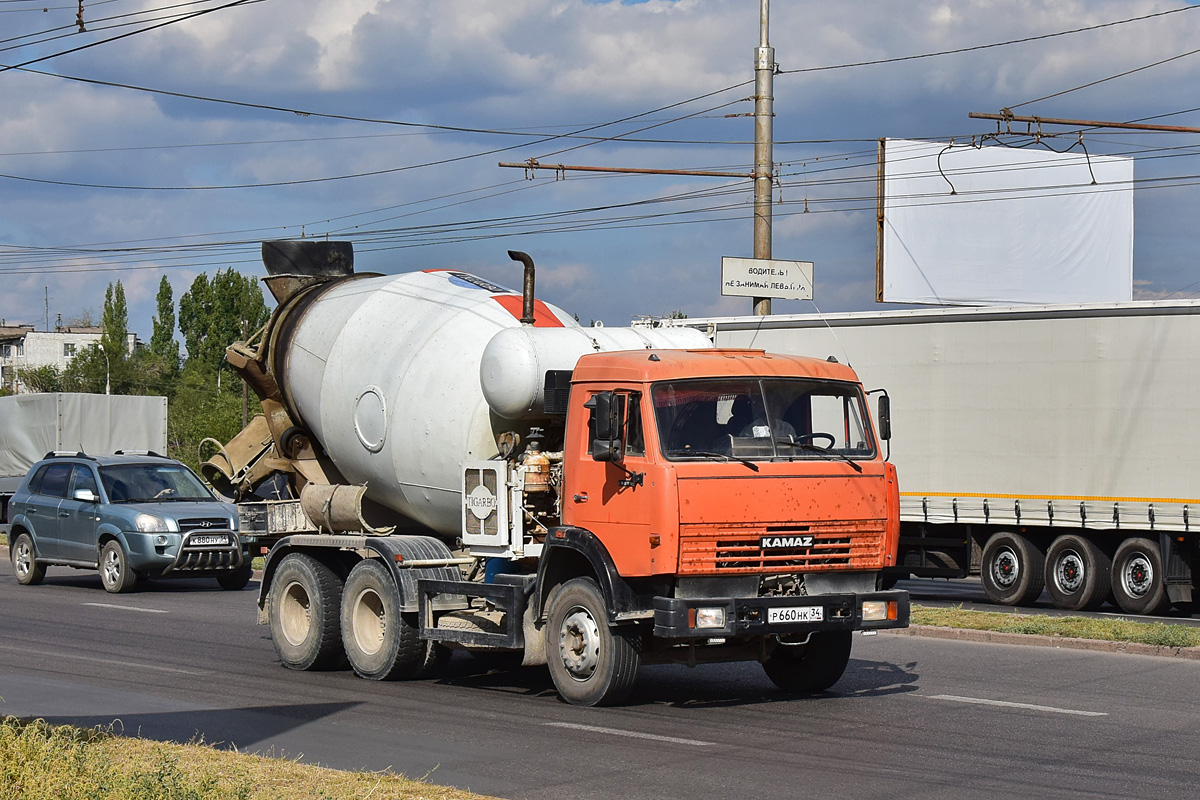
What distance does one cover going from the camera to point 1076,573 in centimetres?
2006

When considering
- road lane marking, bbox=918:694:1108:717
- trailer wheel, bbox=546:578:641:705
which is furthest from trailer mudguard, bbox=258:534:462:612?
road lane marking, bbox=918:694:1108:717

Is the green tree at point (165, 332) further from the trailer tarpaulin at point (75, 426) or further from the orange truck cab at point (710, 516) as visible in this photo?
the orange truck cab at point (710, 516)

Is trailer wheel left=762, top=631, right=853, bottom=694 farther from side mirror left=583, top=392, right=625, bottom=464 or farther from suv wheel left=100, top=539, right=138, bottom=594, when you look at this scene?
suv wheel left=100, top=539, right=138, bottom=594

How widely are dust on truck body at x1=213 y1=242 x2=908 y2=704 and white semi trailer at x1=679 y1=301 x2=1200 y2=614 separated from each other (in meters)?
6.03

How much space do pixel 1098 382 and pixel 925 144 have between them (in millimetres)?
16940

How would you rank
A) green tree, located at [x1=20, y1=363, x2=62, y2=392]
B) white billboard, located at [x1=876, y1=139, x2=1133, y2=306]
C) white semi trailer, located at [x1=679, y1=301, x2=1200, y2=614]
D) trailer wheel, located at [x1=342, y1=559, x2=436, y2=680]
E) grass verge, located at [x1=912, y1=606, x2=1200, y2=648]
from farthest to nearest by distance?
green tree, located at [x1=20, y1=363, x2=62, y2=392]
white billboard, located at [x1=876, y1=139, x2=1133, y2=306]
white semi trailer, located at [x1=679, y1=301, x2=1200, y2=614]
grass verge, located at [x1=912, y1=606, x2=1200, y2=648]
trailer wheel, located at [x1=342, y1=559, x2=436, y2=680]

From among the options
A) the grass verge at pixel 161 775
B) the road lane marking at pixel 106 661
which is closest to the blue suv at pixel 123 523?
the road lane marking at pixel 106 661

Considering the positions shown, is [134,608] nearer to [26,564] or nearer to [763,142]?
[26,564]

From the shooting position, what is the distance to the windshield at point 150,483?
75.2 ft

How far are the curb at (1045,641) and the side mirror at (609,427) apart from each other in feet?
14.4

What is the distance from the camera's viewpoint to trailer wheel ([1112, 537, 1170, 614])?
19.2 meters

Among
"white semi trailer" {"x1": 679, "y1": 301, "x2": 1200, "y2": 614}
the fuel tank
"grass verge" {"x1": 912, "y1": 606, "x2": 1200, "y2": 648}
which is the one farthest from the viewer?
"white semi trailer" {"x1": 679, "y1": 301, "x2": 1200, "y2": 614}

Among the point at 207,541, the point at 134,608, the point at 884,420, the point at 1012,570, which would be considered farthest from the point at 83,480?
the point at 884,420

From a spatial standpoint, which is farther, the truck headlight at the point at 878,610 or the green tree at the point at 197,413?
the green tree at the point at 197,413
